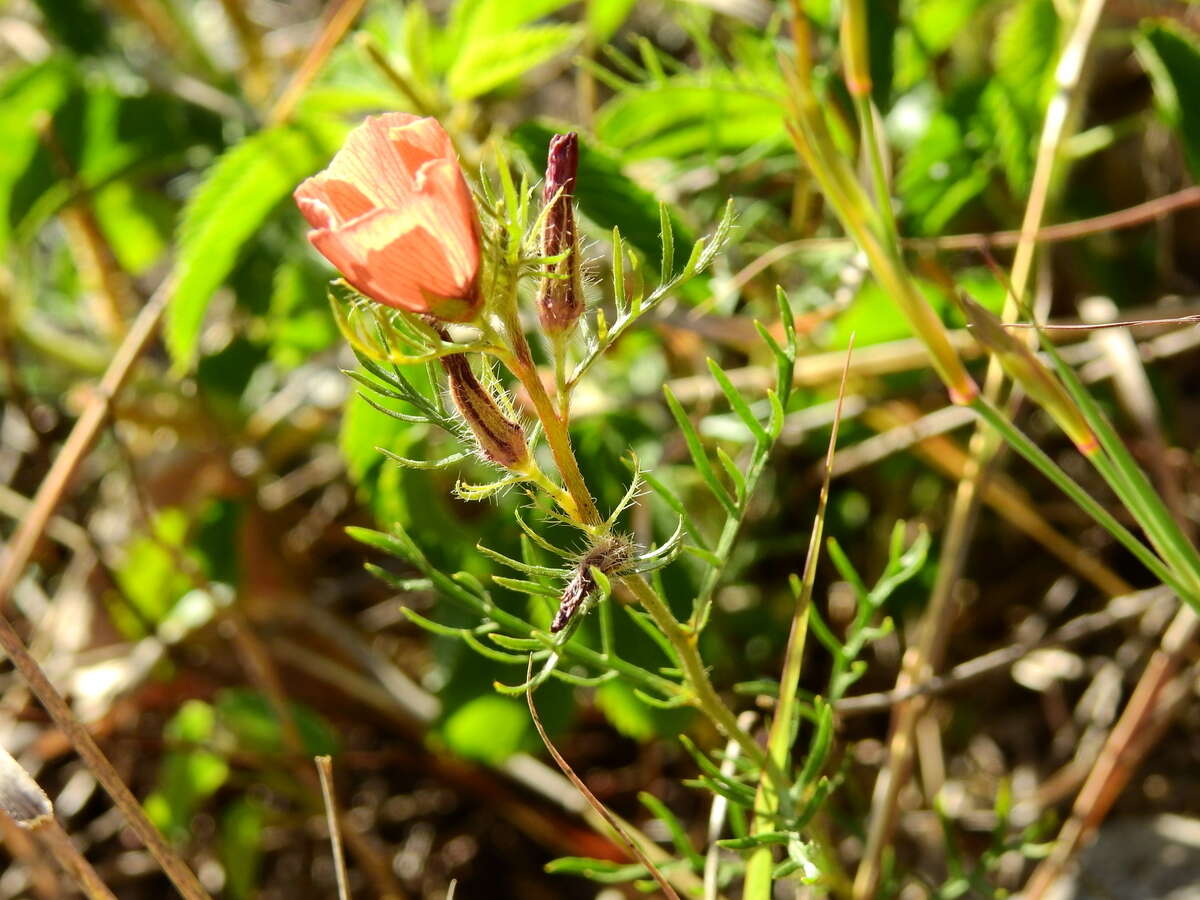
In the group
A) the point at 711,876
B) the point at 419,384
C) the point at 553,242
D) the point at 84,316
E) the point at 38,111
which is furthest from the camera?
the point at 84,316

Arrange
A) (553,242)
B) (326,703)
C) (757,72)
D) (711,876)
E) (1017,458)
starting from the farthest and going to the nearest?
(326,703), (1017,458), (757,72), (711,876), (553,242)

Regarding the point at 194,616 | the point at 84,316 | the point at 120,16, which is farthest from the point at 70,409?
the point at 120,16

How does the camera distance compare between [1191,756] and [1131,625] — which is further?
[1131,625]

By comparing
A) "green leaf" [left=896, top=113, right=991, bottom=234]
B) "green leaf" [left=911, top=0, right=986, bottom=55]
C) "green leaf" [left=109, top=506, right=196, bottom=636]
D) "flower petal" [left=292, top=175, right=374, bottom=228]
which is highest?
"flower petal" [left=292, top=175, right=374, bottom=228]

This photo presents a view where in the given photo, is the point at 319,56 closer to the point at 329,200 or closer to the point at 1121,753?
the point at 329,200

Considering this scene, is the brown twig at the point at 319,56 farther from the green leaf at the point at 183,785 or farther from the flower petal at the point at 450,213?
the flower petal at the point at 450,213

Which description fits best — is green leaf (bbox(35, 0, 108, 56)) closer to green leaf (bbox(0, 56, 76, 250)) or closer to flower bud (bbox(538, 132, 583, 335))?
green leaf (bbox(0, 56, 76, 250))

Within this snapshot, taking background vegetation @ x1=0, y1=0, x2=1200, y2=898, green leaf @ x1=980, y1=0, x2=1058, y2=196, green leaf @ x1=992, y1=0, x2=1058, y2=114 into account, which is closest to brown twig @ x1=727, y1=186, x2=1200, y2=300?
background vegetation @ x1=0, y1=0, x2=1200, y2=898

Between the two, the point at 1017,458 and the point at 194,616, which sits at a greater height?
the point at 194,616

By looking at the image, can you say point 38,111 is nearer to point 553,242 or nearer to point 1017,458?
point 553,242
